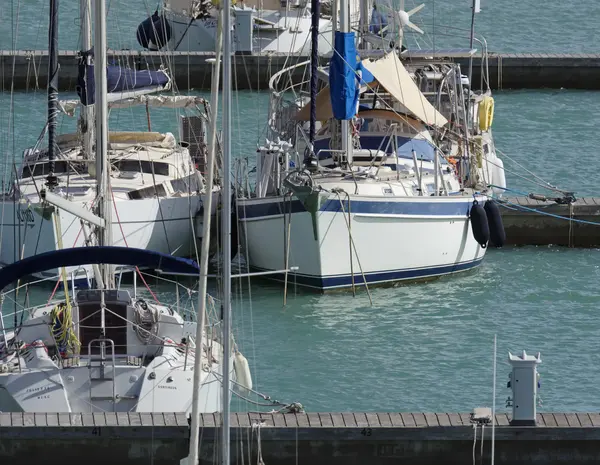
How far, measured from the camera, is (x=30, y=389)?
24375mm

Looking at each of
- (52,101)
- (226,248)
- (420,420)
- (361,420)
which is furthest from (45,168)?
(226,248)

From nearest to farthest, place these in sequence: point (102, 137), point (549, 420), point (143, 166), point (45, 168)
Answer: point (549, 420) → point (102, 137) → point (45, 168) → point (143, 166)

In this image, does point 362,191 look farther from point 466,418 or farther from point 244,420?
point 244,420

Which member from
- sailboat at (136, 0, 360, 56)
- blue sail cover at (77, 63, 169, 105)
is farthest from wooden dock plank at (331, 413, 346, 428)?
sailboat at (136, 0, 360, 56)

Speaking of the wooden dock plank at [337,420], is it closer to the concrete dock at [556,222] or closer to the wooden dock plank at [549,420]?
the wooden dock plank at [549,420]

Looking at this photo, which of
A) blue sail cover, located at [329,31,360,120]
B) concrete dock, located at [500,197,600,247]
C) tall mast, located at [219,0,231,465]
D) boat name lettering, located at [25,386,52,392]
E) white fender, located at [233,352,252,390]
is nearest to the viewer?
tall mast, located at [219,0,231,465]

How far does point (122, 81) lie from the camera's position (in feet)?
117

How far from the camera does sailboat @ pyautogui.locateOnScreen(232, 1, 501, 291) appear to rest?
109ft

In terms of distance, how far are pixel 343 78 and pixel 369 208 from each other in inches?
90.7

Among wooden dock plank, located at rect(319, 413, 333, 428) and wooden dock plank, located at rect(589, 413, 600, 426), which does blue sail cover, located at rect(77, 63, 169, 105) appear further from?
wooden dock plank, located at rect(589, 413, 600, 426)

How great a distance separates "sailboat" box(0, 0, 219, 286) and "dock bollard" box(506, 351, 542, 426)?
36.2ft

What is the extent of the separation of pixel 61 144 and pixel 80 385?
1276 centimetres

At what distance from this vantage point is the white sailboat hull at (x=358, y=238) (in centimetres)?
3303

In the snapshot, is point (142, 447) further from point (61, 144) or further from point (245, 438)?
point (61, 144)
